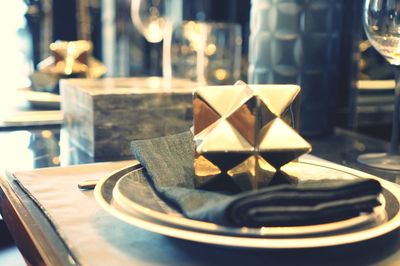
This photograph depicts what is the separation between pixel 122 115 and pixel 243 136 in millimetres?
374

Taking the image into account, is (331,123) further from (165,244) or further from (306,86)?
(165,244)

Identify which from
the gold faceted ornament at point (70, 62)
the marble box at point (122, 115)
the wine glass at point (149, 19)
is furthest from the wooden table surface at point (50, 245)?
the wine glass at point (149, 19)

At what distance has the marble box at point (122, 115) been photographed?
707 mm

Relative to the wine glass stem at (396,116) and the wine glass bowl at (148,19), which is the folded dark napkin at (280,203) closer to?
the wine glass stem at (396,116)

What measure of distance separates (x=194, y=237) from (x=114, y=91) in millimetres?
440

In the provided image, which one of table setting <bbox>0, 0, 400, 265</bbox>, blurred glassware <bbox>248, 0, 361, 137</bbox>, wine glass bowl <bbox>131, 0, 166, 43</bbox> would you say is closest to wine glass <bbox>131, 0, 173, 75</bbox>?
wine glass bowl <bbox>131, 0, 166, 43</bbox>

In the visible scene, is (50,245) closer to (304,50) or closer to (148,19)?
(304,50)

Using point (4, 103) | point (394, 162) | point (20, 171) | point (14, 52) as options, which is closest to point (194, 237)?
point (20, 171)

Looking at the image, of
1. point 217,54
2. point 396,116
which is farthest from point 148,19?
point 396,116

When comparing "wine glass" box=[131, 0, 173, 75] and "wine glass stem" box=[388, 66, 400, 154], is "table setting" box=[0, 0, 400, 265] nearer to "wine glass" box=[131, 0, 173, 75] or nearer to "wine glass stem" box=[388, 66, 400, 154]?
"wine glass stem" box=[388, 66, 400, 154]

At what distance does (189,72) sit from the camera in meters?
1.30

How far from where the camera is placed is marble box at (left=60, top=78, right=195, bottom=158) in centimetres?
71

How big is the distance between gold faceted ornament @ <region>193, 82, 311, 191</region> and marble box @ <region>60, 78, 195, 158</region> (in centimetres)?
33

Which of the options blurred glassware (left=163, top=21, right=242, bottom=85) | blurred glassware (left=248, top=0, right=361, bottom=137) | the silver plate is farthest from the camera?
blurred glassware (left=163, top=21, right=242, bottom=85)
